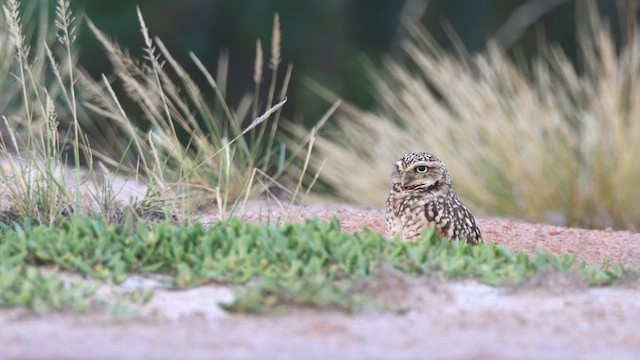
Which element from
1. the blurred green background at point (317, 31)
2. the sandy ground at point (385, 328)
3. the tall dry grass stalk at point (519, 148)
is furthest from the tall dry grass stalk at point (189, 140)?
the blurred green background at point (317, 31)

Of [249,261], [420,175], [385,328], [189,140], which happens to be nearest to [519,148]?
[189,140]

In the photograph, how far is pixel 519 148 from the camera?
10.3m

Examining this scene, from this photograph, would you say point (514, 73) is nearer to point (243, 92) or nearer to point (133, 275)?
point (133, 275)

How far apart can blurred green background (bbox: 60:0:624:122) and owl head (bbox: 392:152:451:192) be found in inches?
501

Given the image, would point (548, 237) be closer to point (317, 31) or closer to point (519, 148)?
point (519, 148)

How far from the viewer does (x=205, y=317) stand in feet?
16.5

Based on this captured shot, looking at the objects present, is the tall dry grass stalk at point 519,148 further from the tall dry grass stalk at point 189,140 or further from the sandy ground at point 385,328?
the sandy ground at point 385,328

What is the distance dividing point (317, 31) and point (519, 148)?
10869mm

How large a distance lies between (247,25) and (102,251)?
15.3 meters

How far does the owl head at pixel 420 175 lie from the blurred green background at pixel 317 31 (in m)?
12.7

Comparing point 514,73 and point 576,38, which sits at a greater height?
point 576,38

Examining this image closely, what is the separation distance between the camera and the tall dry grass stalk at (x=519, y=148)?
1003cm

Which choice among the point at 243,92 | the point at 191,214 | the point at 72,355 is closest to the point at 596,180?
the point at 191,214

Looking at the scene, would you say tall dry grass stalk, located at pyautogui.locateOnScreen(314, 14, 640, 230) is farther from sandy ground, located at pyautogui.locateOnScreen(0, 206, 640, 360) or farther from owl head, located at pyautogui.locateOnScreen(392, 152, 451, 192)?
sandy ground, located at pyautogui.locateOnScreen(0, 206, 640, 360)
